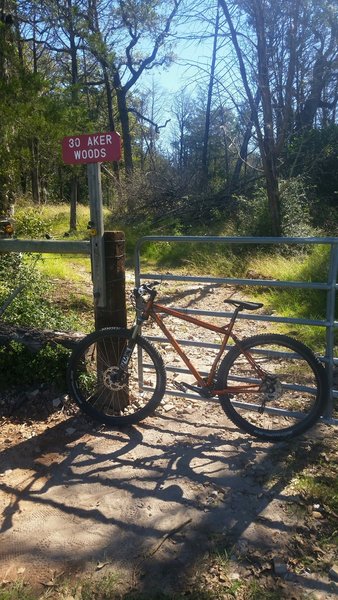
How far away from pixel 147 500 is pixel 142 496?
0.05 meters

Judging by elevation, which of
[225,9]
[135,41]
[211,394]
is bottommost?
[211,394]

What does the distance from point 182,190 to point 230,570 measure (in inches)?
651

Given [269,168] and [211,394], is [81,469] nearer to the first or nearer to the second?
[211,394]

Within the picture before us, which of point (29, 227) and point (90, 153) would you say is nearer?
point (90, 153)

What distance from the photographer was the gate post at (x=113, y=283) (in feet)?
13.0

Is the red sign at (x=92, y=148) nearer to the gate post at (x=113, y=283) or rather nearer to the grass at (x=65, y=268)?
the gate post at (x=113, y=283)

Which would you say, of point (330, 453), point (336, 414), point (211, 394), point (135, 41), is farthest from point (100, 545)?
point (135, 41)

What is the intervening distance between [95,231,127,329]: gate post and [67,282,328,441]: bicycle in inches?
6.3

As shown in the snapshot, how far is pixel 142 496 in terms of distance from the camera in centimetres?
305

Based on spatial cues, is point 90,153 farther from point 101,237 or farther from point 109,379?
point 109,379

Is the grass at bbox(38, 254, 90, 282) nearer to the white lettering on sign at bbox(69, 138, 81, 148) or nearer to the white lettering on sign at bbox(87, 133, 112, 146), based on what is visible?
the white lettering on sign at bbox(69, 138, 81, 148)

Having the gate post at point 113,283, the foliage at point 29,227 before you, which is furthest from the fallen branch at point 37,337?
the foliage at point 29,227

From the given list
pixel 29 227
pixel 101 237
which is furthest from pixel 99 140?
pixel 29 227

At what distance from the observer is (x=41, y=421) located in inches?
157
